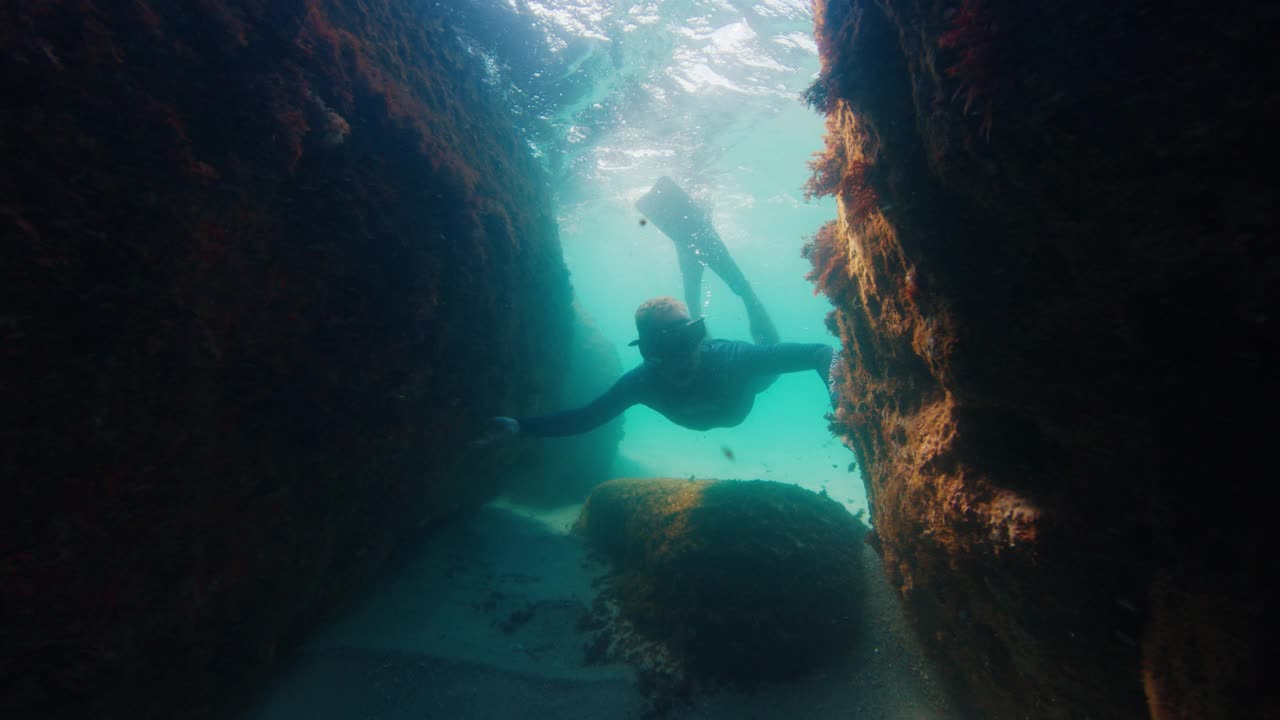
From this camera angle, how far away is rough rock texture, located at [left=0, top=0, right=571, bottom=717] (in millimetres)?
2242

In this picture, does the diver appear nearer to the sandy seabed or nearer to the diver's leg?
the sandy seabed

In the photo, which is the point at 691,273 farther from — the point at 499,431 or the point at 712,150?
the point at 499,431

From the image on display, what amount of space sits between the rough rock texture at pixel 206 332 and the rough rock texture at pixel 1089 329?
158 inches

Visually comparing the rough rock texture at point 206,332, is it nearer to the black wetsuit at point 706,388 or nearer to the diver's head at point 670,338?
the black wetsuit at point 706,388

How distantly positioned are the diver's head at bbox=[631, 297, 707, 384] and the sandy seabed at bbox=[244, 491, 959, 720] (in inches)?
115

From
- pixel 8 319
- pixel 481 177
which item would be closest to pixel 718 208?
pixel 481 177

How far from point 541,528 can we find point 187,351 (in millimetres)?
5108

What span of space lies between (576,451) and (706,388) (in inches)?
223

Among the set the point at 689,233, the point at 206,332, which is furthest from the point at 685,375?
the point at 689,233

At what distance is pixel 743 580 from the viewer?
425cm

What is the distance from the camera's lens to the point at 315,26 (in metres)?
3.63

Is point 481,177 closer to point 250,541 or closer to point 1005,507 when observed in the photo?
point 250,541

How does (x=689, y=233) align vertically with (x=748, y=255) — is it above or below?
below

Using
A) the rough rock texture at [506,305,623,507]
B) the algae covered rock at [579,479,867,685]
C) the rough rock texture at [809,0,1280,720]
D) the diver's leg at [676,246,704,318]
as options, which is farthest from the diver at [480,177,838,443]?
the diver's leg at [676,246,704,318]
